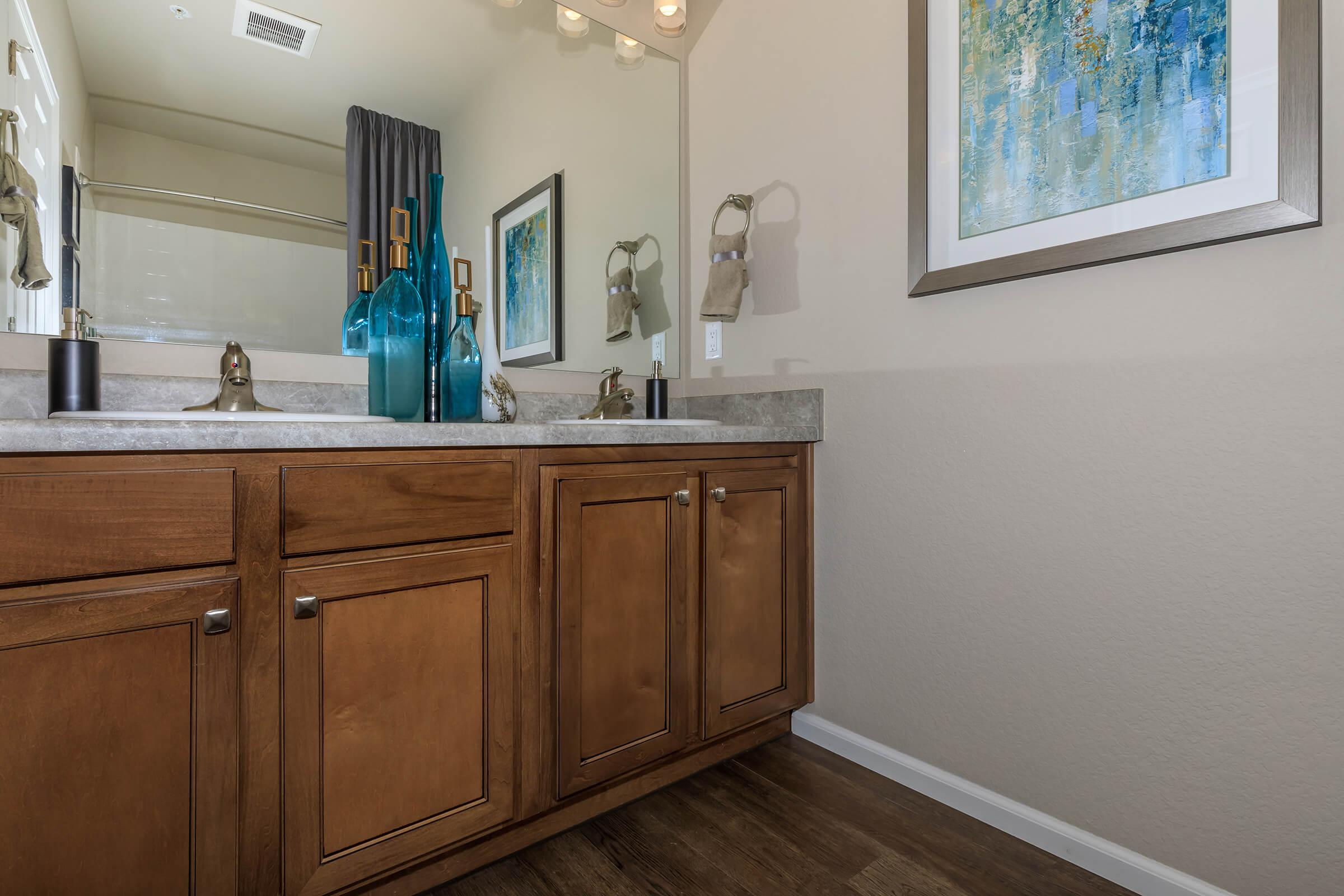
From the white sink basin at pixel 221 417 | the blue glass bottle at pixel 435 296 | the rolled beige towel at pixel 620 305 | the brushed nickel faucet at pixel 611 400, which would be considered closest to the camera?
the white sink basin at pixel 221 417

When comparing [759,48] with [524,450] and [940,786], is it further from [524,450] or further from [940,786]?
[940,786]

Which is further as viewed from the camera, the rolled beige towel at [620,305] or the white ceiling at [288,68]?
the rolled beige towel at [620,305]

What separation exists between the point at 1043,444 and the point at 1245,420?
0.31 meters

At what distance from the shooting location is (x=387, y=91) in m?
1.62

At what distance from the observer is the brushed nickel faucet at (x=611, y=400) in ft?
5.90

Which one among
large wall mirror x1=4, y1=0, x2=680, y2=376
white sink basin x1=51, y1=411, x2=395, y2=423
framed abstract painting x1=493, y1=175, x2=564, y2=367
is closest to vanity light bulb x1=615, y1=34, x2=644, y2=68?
large wall mirror x1=4, y1=0, x2=680, y2=376

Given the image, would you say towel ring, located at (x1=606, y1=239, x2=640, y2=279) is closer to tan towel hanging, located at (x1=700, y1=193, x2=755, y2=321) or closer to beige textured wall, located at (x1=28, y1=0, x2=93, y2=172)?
tan towel hanging, located at (x1=700, y1=193, x2=755, y2=321)

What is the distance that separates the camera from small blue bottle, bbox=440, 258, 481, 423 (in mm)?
1592

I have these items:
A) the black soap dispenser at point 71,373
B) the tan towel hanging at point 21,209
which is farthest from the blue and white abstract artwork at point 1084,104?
the tan towel hanging at point 21,209

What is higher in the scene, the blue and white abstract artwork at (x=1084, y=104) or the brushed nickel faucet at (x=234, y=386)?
the blue and white abstract artwork at (x=1084, y=104)

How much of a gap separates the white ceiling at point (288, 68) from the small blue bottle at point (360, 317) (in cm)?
23

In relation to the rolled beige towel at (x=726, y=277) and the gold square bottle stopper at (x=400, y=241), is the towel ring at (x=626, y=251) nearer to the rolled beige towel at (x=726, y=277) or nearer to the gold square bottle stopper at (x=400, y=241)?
the rolled beige towel at (x=726, y=277)

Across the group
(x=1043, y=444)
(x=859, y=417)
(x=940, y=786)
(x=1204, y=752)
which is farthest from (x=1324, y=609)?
(x=859, y=417)

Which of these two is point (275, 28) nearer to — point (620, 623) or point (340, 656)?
point (340, 656)
